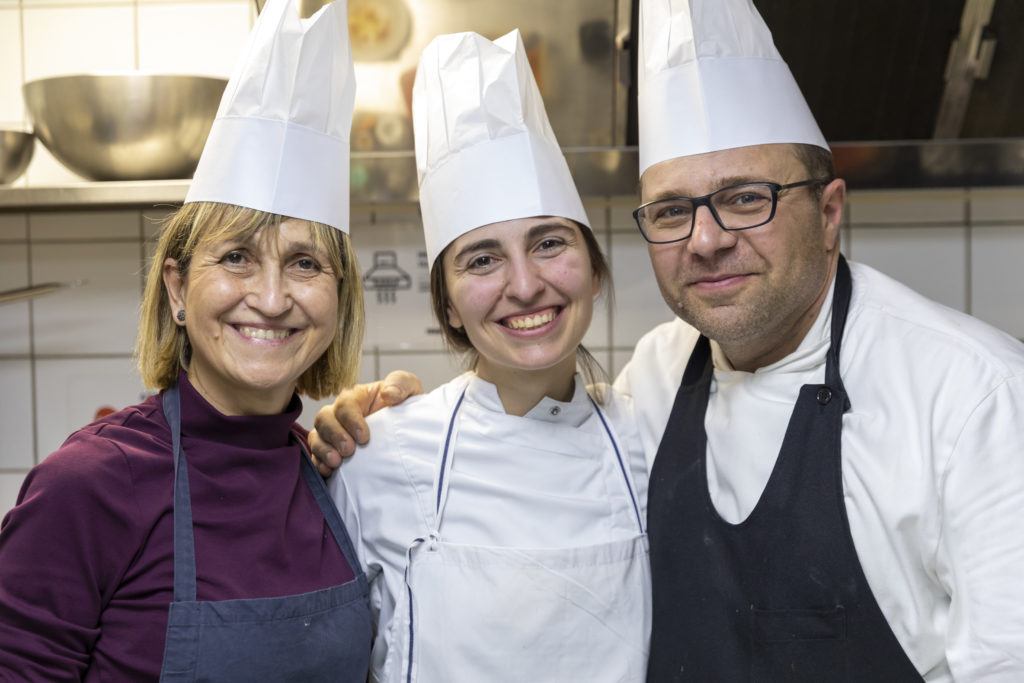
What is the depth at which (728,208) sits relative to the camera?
124 cm

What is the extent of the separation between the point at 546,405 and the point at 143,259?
1.25 meters

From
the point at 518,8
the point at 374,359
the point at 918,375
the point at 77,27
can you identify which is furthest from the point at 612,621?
the point at 77,27

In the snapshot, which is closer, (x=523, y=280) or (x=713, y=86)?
(x=523, y=280)

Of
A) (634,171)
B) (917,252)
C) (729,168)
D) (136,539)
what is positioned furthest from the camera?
(917,252)

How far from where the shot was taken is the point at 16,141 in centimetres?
181

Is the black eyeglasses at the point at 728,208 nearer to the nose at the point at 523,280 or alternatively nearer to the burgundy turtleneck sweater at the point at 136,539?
the nose at the point at 523,280

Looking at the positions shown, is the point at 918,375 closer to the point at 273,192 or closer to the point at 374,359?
the point at 273,192

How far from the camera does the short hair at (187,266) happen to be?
116cm

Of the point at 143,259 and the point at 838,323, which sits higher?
the point at 143,259

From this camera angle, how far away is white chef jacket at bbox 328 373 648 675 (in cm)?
127

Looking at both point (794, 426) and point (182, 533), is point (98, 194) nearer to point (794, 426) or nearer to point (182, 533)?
point (182, 533)

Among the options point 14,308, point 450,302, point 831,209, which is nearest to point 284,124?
point 450,302

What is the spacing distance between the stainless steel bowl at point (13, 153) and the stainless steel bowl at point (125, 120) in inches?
3.4

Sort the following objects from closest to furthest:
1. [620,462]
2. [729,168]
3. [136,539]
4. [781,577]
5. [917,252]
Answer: [136,539] < [781,577] < [729,168] < [620,462] < [917,252]
